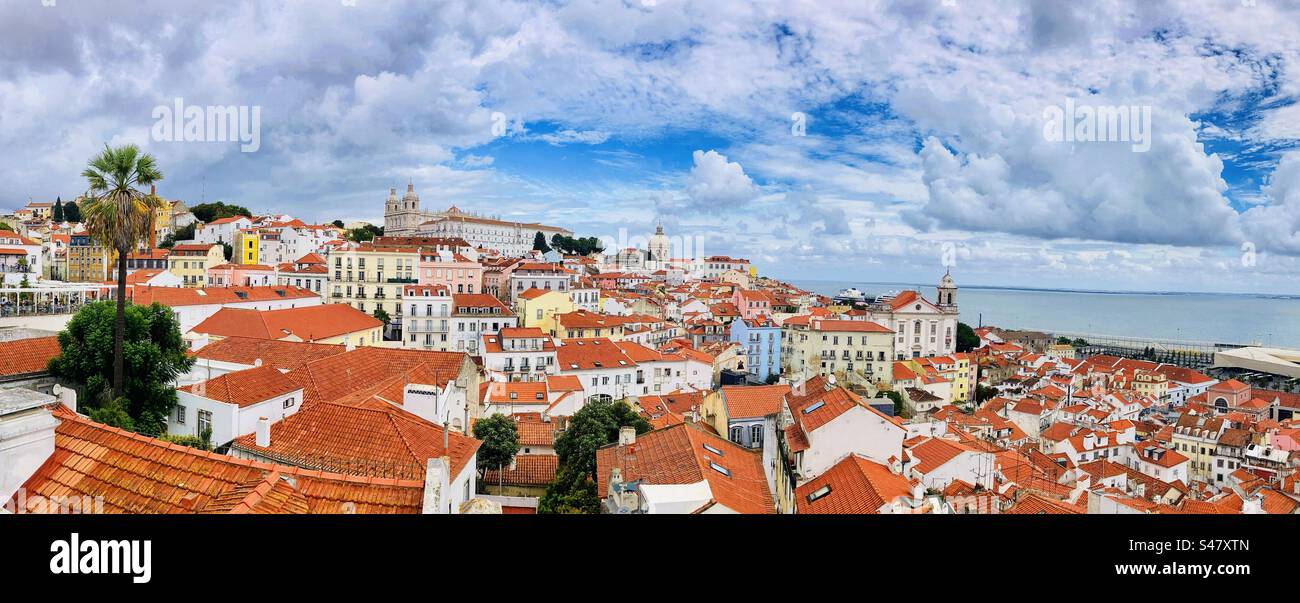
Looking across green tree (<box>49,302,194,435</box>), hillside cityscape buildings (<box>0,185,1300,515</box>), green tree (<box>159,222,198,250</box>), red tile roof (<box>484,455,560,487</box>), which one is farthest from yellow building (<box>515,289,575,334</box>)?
green tree (<box>159,222,198,250</box>)

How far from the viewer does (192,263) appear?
3294 centimetres

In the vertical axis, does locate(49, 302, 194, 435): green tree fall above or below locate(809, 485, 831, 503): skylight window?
above

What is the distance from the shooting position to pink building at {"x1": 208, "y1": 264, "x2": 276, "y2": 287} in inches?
1220

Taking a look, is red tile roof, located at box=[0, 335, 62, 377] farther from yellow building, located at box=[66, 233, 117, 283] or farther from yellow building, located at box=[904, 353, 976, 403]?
Result: yellow building, located at box=[904, 353, 976, 403]

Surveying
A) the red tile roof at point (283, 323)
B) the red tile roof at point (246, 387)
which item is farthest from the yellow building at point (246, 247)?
the red tile roof at point (246, 387)

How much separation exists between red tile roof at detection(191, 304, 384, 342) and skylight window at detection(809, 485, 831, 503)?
56.4ft

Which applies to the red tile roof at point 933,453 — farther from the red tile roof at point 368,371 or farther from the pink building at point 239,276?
the pink building at point 239,276

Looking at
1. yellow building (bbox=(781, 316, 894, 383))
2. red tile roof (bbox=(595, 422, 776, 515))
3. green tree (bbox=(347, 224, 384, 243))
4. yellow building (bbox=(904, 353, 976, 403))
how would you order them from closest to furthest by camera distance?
1. red tile roof (bbox=(595, 422, 776, 515))
2. yellow building (bbox=(781, 316, 894, 383))
3. yellow building (bbox=(904, 353, 976, 403))
4. green tree (bbox=(347, 224, 384, 243))

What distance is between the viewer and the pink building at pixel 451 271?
3350 cm

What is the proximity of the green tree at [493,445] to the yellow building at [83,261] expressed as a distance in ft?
110

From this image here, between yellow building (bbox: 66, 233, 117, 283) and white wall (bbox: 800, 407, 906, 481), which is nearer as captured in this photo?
white wall (bbox: 800, 407, 906, 481)

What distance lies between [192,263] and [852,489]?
36412 mm
